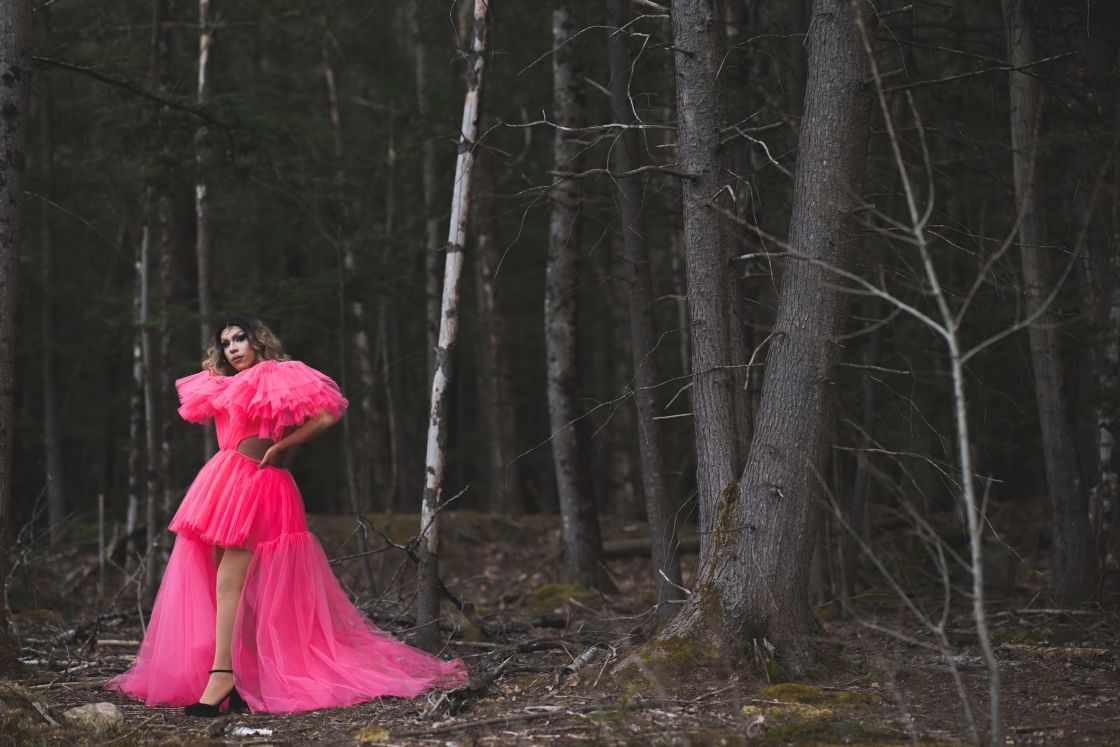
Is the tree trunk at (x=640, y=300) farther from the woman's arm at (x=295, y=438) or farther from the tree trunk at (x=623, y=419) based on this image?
the tree trunk at (x=623, y=419)

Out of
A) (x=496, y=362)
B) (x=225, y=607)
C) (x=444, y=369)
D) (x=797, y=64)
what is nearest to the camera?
(x=225, y=607)

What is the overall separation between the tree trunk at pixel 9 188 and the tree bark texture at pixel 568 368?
15.7 ft

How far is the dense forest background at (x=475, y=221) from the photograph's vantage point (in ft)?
21.6

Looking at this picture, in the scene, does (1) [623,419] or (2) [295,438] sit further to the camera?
(1) [623,419]

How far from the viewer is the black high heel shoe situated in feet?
14.9

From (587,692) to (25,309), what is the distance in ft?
45.0

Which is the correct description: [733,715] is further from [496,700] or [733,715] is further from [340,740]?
[340,740]

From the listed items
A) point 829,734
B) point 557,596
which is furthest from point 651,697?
point 557,596

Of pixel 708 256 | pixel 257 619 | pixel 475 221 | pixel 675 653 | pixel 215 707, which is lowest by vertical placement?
pixel 215 707

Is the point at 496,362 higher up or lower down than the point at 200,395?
higher up

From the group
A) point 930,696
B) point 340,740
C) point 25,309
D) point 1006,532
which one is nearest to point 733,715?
point 930,696

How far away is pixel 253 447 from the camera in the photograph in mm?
5016

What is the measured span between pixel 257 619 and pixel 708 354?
299cm

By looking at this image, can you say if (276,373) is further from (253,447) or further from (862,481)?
(862,481)
